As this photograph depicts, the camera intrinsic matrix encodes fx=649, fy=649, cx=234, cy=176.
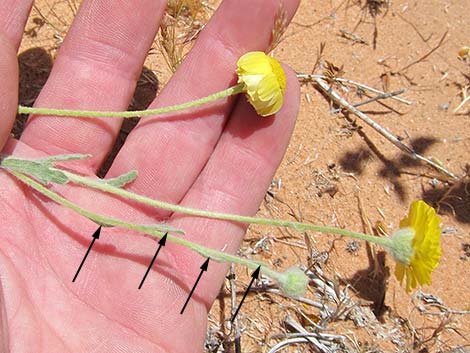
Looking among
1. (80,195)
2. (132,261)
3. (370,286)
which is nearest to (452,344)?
(370,286)

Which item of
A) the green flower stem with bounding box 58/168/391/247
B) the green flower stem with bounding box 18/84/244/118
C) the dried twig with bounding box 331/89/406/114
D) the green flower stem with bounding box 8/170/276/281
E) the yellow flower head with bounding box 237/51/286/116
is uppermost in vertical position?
the dried twig with bounding box 331/89/406/114

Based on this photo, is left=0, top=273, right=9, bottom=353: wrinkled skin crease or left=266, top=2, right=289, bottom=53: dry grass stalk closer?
left=0, top=273, right=9, bottom=353: wrinkled skin crease

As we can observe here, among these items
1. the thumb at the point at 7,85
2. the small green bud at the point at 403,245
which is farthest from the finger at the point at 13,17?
the small green bud at the point at 403,245

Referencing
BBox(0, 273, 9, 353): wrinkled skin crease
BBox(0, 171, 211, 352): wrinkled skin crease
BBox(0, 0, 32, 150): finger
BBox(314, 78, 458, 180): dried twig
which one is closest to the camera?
BBox(0, 273, 9, 353): wrinkled skin crease

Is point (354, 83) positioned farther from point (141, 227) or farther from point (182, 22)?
point (141, 227)

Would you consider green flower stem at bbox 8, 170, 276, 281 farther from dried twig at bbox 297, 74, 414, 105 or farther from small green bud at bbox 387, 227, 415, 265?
dried twig at bbox 297, 74, 414, 105

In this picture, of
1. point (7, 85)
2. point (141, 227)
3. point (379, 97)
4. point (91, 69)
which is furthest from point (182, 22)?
point (141, 227)

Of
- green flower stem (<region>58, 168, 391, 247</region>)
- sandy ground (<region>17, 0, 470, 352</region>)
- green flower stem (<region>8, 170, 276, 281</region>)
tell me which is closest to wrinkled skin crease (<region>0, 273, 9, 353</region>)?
green flower stem (<region>8, 170, 276, 281</region>)
